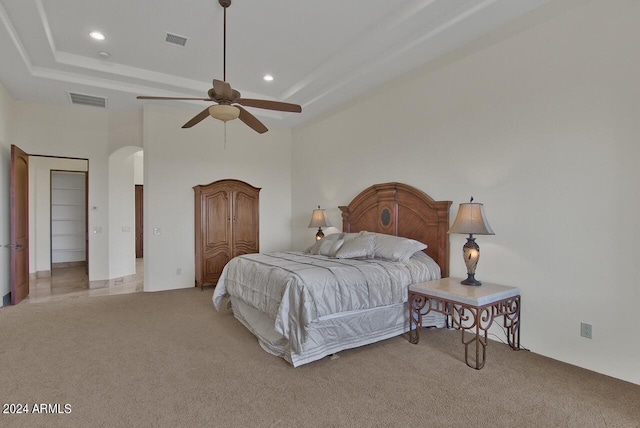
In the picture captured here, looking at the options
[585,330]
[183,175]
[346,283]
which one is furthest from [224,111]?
[585,330]

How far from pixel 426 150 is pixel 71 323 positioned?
4599 mm

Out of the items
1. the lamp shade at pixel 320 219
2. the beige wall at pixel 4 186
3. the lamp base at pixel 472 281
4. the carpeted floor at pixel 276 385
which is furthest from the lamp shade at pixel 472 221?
the beige wall at pixel 4 186

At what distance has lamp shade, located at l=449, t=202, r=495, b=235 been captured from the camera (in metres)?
3.19

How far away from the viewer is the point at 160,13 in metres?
3.37

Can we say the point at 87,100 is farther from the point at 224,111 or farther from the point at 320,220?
the point at 320,220

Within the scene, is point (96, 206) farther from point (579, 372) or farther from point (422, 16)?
point (579, 372)

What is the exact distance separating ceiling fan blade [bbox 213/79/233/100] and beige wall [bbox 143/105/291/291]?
296 centimetres

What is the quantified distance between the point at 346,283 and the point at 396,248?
948 mm

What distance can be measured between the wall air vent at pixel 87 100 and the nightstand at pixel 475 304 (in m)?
5.32

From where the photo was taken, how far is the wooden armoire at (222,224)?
18.8ft

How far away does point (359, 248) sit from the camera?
402 centimetres

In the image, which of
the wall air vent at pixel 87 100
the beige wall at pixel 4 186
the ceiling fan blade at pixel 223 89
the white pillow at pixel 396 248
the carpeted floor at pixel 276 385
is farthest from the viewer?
the wall air vent at pixel 87 100

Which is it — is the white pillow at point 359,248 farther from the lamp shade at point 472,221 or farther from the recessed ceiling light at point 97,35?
the recessed ceiling light at point 97,35

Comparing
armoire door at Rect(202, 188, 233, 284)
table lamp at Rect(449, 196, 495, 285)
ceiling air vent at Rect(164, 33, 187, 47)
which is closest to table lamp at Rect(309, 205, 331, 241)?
armoire door at Rect(202, 188, 233, 284)
